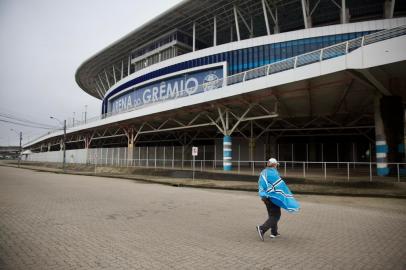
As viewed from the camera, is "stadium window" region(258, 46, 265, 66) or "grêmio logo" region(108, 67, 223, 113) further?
"grêmio logo" region(108, 67, 223, 113)

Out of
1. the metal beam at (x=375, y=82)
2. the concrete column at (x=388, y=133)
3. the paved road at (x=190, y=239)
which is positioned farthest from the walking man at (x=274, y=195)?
the concrete column at (x=388, y=133)

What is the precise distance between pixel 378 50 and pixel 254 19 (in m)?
38.7

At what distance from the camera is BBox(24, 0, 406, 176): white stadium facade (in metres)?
16.9

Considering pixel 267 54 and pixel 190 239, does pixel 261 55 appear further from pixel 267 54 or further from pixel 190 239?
pixel 190 239

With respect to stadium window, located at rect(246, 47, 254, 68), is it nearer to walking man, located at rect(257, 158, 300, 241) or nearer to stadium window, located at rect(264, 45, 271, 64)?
stadium window, located at rect(264, 45, 271, 64)

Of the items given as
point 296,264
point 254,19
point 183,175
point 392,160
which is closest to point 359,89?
point 392,160

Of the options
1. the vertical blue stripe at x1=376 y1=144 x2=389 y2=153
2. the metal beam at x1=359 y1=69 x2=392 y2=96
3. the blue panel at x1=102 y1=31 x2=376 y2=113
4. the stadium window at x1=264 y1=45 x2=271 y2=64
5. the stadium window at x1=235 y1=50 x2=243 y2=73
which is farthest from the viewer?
the stadium window at x1=235 y1=50 x2=243 y2=73

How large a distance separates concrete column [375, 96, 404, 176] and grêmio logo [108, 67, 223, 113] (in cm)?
2268

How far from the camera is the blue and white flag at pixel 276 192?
5.35 metres

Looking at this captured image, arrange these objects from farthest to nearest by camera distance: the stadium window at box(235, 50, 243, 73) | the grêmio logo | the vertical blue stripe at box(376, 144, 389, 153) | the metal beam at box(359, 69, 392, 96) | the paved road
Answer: the grêmio logo < the stadium window at box(235, 50, 243, 73) < the vertical blue stripe at box(376, 144, 389, 153) < the metal beam at box(359, 69, 392, 96) < the paved road

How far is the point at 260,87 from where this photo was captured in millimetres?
19141

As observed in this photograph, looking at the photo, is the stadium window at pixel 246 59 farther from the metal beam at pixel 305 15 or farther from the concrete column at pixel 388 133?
the concrete column at pixel 388 133

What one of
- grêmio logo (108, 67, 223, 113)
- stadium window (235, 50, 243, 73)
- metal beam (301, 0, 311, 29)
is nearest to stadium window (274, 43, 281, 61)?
metal beam (301, 0, 311, 29)

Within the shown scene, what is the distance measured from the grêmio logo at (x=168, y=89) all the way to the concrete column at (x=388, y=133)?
74.4 ft
